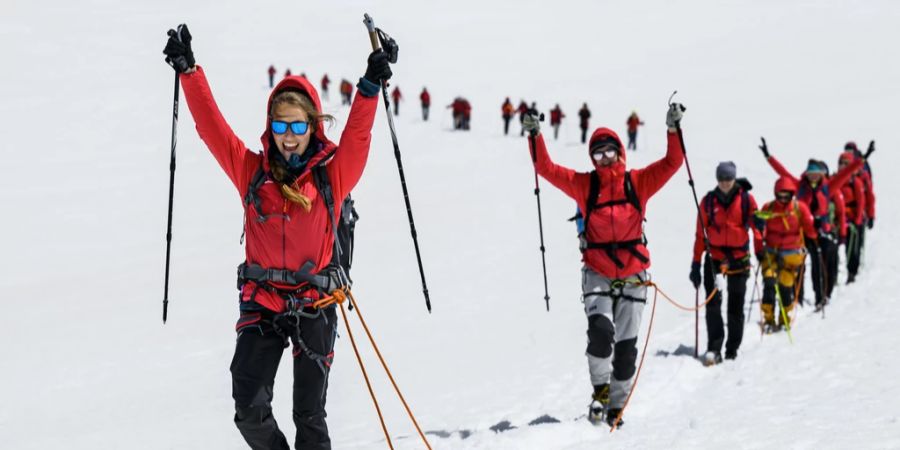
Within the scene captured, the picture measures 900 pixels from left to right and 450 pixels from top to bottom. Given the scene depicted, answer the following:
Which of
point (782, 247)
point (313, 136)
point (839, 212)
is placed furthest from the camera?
point (839, 212)

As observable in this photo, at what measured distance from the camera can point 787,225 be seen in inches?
394

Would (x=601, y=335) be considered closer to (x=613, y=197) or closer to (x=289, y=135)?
(x=613, y=197)

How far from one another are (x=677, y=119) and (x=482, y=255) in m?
9.21

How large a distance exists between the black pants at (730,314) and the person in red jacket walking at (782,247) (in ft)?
4.56

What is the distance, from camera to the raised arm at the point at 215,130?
394 centimetres

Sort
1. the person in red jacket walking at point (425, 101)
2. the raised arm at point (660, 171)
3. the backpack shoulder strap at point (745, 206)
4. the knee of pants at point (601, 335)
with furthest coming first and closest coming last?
the person in red jacket walking at point (425, 101), the backpack shoulder strap at point (745, 206), the knee of pants at point (601, 335), the raised arm at point (660, 171)

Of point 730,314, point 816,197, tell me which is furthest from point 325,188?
point 816,197

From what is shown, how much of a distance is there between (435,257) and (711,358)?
7274 mm

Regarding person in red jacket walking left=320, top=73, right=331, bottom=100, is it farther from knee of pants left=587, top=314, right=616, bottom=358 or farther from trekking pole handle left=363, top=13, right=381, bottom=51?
trekking pole handle left=363, top=13, right=381, bottom=51

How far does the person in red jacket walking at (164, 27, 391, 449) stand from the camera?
3.93 m

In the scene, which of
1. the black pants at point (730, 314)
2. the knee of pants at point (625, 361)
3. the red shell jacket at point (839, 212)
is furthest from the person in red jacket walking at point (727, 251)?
the red shell jacket at point (839, 212)

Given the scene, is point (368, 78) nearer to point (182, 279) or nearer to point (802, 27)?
point (182, 279)

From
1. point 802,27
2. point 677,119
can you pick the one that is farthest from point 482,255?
point 802,27

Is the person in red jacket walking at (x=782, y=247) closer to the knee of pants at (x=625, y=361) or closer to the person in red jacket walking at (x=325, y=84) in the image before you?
the knee of pants at (x=625, y=361)
